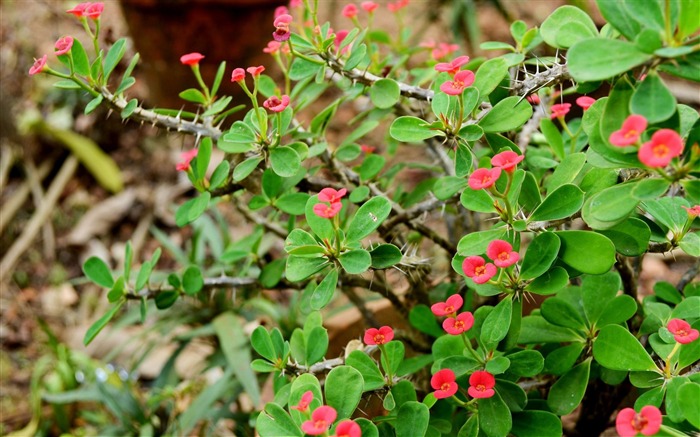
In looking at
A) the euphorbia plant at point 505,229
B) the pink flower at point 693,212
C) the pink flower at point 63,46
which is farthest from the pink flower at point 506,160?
the pink flower at point 63,46

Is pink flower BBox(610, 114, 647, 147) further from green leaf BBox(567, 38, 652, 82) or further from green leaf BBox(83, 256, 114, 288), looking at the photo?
green leaf BBox(83, 256, 114, 288)

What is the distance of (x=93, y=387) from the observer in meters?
1.92

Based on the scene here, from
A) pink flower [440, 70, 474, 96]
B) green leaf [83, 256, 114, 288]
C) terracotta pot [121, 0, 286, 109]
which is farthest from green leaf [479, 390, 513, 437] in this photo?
terracotta pot [121, 0, 286, 109]

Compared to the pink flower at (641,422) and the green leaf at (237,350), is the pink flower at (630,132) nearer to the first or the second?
the pink flower at (641,422)

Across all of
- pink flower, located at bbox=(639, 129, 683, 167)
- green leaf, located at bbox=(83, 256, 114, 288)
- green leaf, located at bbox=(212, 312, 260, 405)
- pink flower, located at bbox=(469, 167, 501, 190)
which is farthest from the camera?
green leaf, located at bbox=(212, 312, 260, 405)

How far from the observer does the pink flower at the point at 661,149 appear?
615 millimetres

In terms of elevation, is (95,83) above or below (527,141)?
above

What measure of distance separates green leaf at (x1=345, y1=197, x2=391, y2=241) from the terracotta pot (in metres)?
2.07

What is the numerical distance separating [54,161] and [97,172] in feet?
0.77

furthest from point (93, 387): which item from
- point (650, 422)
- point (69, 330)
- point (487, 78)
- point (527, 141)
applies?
point (650, 422)

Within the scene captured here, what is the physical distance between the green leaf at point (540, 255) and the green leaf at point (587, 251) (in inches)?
1.0

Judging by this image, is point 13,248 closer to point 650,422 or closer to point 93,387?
point 93,387

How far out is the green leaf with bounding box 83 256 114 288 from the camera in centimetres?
119

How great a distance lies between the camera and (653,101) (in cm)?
66
